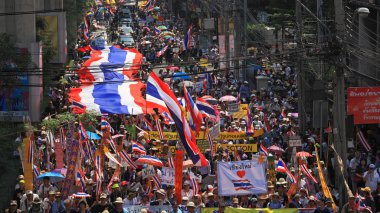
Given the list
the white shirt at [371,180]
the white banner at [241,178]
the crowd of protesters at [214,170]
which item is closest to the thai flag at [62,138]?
the crowd of protesters at [214,170]

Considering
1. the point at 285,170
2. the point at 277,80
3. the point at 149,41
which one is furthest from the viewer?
the point at 149,41

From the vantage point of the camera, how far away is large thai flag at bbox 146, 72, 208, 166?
24781 millimetres

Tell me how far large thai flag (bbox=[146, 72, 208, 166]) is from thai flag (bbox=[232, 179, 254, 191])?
4.05ft

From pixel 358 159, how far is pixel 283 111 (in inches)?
423

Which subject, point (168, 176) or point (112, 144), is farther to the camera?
point (112, 144)

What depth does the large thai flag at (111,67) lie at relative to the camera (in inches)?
1578

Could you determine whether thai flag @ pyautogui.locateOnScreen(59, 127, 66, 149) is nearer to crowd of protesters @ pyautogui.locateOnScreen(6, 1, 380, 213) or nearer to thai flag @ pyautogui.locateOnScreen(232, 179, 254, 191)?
crowd of protesters @ pyautogui.locateOnScreen(6, 1, 380, 213)

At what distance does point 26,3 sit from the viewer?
1711 inches

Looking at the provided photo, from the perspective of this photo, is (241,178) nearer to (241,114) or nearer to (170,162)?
(170,162)

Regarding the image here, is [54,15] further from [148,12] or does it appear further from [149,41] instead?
[148,12]

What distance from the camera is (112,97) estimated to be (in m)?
37.7

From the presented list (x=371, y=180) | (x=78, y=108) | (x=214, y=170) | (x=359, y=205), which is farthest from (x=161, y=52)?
(x=359, y=205)

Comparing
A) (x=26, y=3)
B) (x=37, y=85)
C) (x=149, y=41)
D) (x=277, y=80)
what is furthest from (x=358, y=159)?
(x=149, y=41)

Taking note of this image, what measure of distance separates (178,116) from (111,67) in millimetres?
14907
